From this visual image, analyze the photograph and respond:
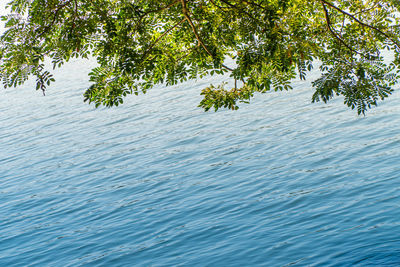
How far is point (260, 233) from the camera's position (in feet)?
55.4

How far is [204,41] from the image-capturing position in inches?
494

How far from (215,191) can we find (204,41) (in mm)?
9496

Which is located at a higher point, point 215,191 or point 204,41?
point 204,41

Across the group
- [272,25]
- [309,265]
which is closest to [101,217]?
[309,265]

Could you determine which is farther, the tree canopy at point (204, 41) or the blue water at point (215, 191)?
the blue water at point (215, 191)

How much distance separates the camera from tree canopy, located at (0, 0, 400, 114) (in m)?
11.5

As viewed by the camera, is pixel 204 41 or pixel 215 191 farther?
pixel 215 191

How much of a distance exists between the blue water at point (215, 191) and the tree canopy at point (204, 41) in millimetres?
5184

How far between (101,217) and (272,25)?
11.7 meters

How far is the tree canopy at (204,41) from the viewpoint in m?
11.5

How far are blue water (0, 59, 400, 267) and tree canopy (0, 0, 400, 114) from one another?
17.0 ft

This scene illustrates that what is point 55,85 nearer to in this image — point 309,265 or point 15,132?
point 15,132

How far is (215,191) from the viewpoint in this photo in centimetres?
2109

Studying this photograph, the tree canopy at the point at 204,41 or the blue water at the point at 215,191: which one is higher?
the tree canopy at the point at 204,41
